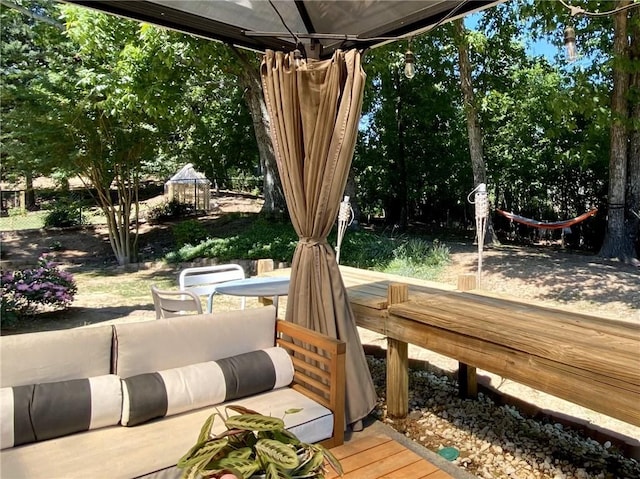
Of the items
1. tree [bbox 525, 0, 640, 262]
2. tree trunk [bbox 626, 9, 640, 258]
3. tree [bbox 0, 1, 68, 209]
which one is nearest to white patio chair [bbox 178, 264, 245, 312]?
tree [bbox 0, 1, 68, 209]

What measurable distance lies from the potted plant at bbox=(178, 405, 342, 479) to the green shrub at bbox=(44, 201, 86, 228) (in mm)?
12295

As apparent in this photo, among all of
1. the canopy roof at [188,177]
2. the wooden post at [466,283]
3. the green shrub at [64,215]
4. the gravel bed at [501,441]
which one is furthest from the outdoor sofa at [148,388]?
the canopy roof at [188,177]

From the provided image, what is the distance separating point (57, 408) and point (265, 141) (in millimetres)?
7791

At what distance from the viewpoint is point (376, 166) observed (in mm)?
11578

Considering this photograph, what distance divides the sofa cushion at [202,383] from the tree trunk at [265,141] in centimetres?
624

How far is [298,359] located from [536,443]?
1331 millimetres

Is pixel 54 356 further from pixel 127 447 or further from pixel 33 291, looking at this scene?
pixel 33 291

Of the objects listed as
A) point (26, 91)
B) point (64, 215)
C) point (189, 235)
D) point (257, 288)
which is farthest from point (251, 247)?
point (64, 215)

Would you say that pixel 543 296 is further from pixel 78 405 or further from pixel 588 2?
pixel 78 405

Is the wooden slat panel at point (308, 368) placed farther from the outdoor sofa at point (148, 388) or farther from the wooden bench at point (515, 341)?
the wooden bench at point (515, 341)

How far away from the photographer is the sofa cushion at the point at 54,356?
1605 mm

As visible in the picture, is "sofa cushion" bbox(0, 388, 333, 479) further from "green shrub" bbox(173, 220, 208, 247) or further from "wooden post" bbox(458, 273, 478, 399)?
"green shrub" bbox(173, 220, 208, 247)

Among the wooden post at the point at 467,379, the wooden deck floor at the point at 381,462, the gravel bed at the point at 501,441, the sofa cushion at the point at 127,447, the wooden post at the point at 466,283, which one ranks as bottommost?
the gravel bed at the point at 501,441

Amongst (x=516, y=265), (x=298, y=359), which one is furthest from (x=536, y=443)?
(x=516, y=265)
